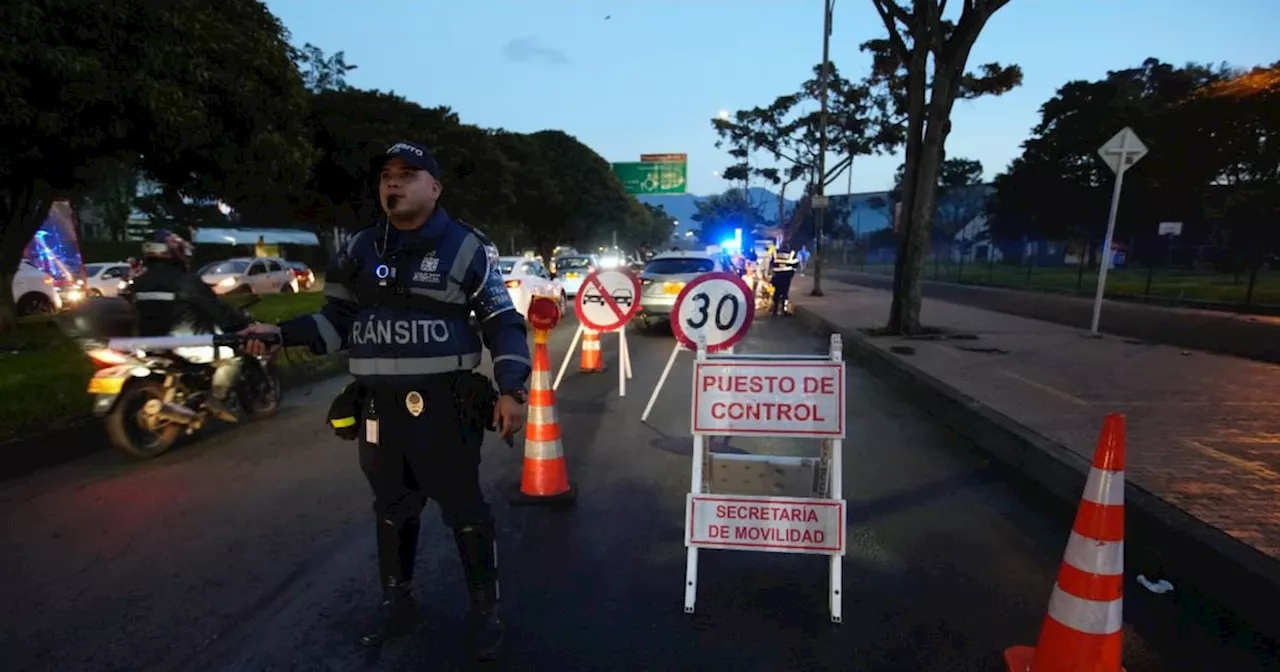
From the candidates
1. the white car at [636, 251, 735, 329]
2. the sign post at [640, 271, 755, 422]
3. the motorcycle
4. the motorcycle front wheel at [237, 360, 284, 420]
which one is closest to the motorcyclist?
the motorcycle

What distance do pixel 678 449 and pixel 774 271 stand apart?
487 inches

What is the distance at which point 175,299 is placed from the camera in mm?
5770

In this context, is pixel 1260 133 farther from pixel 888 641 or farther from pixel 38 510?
pixel 38 510

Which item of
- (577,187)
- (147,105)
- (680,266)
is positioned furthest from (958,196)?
(147,105)

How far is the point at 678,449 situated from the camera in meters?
6.25

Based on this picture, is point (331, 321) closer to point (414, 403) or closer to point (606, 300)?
point (414, 403)

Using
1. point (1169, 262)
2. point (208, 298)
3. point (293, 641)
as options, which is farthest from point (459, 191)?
point (1169, 262)

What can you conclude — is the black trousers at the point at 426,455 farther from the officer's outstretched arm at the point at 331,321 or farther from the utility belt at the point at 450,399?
the officer's outstretched arm at the point at 331,321

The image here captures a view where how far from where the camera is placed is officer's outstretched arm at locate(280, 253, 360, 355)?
9.77 ft

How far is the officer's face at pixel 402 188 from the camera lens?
9.32 ft

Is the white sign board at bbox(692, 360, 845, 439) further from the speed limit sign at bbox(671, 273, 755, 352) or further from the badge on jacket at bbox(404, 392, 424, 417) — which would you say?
the speed limit sign at bbox(671, 273, 755, 352)

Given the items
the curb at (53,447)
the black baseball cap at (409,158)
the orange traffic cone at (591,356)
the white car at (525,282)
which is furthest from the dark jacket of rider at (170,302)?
the white car at (525,282)

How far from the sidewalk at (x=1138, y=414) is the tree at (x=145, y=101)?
9582 millimetres

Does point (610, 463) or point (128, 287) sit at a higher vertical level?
→ point (128, 287)
